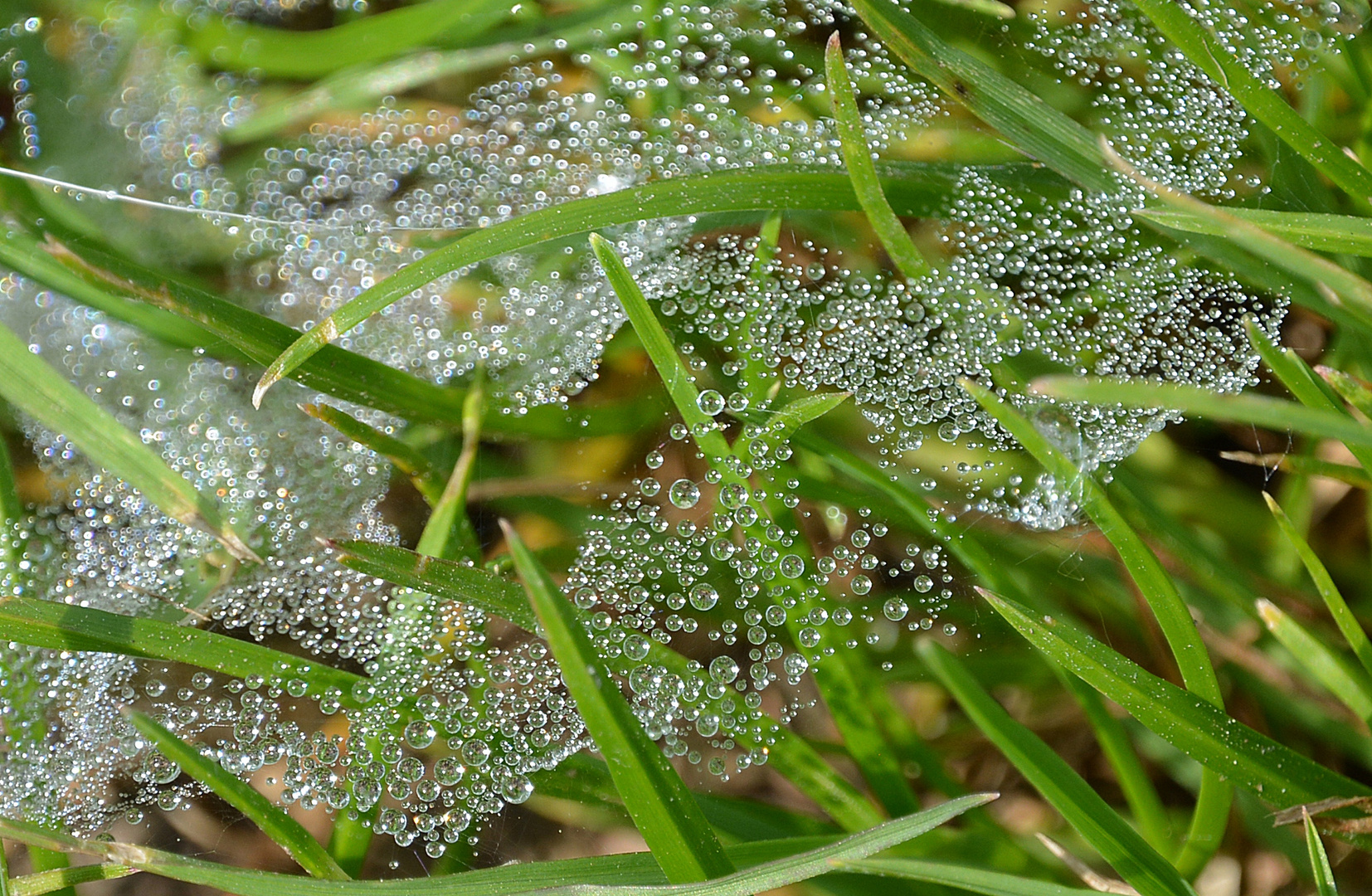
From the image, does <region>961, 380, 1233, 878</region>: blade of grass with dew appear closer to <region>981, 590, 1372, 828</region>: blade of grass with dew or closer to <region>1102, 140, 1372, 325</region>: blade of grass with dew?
<region>981, 590, 1372, 828</region>: blade of grass with dew

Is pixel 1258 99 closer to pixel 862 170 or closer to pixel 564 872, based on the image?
pixel 862 170

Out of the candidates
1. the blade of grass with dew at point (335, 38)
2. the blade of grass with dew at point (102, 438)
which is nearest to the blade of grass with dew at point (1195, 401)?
the blade of grass with dew at point (102, 438)

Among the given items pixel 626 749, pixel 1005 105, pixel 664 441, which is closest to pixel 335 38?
pixel 664 441

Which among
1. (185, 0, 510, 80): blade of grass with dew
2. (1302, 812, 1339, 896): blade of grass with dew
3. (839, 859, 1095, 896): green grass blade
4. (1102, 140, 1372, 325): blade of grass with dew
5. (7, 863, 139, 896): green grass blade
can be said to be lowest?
(7, 863, 139, 896): green grass blade

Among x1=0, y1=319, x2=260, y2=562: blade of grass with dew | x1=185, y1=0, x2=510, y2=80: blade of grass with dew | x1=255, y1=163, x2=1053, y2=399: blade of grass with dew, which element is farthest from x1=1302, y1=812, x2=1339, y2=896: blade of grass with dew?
x1=185, y1=0, x2=510, y2=80: blade of grass with dew

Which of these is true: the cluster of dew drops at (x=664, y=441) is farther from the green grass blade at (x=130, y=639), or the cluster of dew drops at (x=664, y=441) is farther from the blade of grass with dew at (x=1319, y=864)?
the blade of grass with dew at (x=1319, y=864)

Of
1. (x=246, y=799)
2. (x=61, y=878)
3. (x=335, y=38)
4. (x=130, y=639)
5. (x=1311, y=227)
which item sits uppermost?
(x=1311, y=227)
